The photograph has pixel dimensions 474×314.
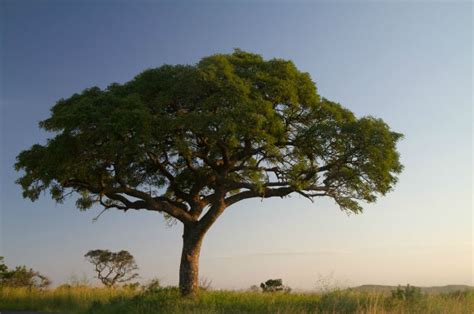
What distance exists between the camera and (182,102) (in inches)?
806

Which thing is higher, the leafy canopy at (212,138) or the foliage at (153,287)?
the leafy canopy at (212,138)

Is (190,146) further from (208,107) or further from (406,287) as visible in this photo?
(406,287)

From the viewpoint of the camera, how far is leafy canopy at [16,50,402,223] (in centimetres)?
1889

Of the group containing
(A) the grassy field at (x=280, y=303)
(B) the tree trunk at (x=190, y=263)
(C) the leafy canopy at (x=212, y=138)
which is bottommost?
(A) the grassy field at (x=280, y=303)

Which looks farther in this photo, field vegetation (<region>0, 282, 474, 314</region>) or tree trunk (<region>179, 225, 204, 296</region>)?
tree trunk (<region>179, 225, 204, 296</region>)

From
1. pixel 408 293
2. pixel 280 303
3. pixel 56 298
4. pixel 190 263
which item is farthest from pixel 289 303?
pixel 56 298

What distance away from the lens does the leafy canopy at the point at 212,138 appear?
18891 millimetres

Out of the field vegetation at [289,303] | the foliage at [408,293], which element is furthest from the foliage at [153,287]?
the foliage at [408,293]

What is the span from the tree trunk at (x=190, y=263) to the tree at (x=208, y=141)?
0.04 m

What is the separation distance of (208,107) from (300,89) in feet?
14.2

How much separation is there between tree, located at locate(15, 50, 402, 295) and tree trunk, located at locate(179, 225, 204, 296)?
41mm

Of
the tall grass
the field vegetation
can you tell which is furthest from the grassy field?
the tall grass

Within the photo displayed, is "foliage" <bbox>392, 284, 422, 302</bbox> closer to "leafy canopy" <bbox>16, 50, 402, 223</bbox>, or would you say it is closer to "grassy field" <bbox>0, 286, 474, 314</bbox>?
"grassy field" <bbox>0, 286, 474, 314</bbox>

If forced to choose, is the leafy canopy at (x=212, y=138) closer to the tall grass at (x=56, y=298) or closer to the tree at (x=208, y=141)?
the tree at (x=208, y=141)
